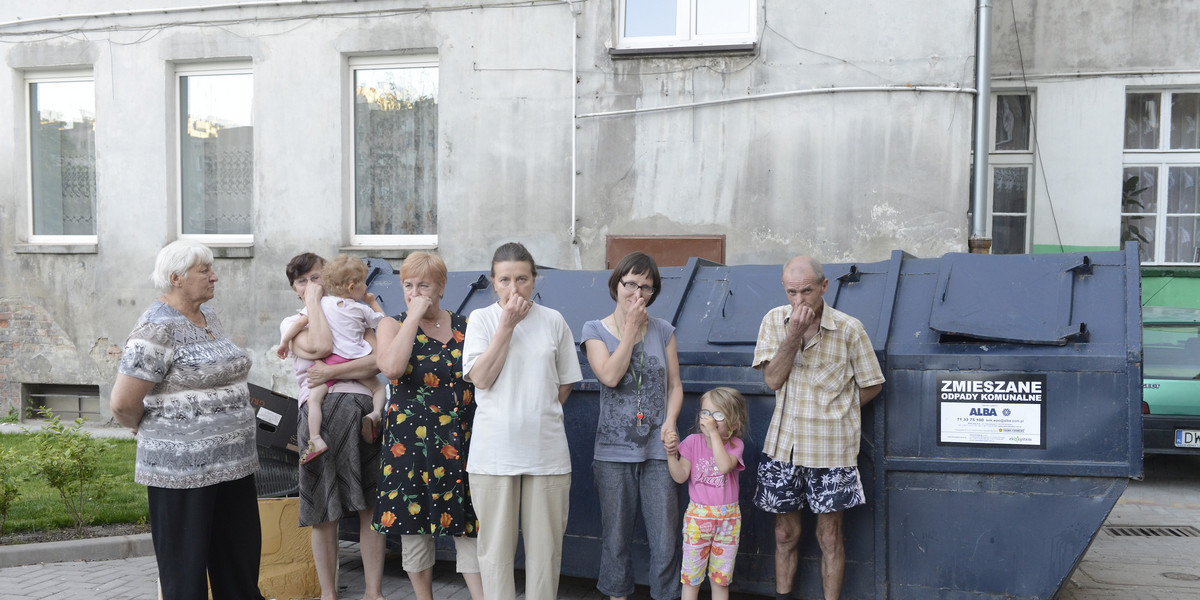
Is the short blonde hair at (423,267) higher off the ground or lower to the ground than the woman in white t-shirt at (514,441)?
higher

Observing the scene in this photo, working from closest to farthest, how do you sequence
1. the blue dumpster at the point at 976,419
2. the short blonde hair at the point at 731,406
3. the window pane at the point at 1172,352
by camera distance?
the blue dumpster at the point at 976,419
the short blonde hair at the point at 731,406
the window pane at the point at 1172,352

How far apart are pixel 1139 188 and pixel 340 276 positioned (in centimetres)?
1043

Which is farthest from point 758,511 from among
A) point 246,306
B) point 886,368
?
point 246,306

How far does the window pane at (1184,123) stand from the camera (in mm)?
11469

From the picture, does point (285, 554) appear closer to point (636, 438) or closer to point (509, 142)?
point (636, 438)

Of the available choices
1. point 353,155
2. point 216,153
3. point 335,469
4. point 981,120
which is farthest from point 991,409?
point 216,153

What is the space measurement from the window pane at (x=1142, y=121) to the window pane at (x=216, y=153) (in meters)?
10.2

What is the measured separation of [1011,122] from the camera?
11.7 m

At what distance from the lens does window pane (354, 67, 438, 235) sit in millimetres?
9859

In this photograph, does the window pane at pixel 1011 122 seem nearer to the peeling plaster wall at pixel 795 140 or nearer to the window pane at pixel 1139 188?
the window pane at pixel 1139 188

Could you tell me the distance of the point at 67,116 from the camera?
10.9m

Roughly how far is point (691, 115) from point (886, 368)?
5.01 metres

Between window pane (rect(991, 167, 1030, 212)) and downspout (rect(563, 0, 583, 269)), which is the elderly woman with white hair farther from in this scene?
window pane (rect(991, 167, 1030, 212))

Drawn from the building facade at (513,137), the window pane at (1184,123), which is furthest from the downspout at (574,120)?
the window pane at (1184,123)
